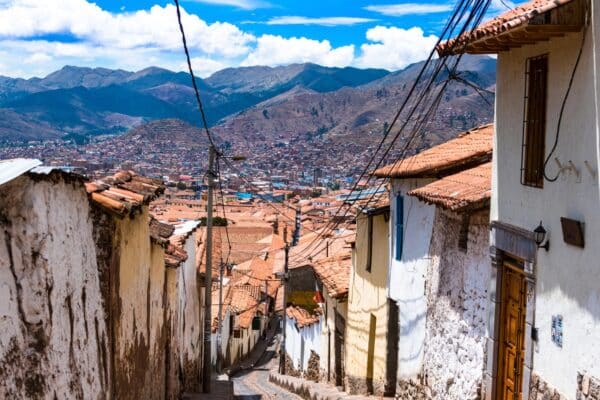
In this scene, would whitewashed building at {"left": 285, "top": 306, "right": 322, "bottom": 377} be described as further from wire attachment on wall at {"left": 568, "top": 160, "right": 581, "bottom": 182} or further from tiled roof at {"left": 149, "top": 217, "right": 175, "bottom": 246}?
wire attachment on wall at {"left": 568, "top": 160, "right": 581, "bottom": 182}

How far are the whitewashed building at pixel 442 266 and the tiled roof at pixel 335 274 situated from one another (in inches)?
211

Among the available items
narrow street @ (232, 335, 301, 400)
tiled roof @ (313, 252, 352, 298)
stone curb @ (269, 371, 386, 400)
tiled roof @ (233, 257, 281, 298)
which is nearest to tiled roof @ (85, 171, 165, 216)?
stone curb @ (269, 371, 386, 400)

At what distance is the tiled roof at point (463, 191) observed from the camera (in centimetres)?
936

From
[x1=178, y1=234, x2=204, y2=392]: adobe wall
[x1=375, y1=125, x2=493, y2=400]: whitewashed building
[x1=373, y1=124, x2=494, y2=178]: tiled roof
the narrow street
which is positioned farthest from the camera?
the narrow street

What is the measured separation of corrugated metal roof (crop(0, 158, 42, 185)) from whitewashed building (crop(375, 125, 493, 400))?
5.42 meters

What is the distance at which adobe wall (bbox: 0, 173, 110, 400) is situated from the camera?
5.02m

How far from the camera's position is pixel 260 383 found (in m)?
28.1

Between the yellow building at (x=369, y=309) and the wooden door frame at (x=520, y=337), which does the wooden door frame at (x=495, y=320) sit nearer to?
the wooden door frame at (x=520, y=337)

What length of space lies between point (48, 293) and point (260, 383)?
2327 centimetres

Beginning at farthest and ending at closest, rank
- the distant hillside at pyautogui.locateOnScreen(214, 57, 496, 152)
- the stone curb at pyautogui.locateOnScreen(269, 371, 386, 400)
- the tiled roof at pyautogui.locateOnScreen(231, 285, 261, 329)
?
the distant hillside at pyautogui.locateOnScreen(214, 57, 496, 152)
the tiled roof at pyautogui.locateOnScreen(231, 285, 261, 329)
the stone curb at pyautogui.locateOnScreen(269, 371, 386, 400)

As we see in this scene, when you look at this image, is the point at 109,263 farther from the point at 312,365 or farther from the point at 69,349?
the point at 312,365

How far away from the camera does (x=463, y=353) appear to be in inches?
398

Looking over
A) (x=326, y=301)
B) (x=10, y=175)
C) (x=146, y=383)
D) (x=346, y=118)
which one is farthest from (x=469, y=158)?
(x=346, y=118)

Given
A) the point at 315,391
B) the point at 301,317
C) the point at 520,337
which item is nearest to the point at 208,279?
the point at 315,391
